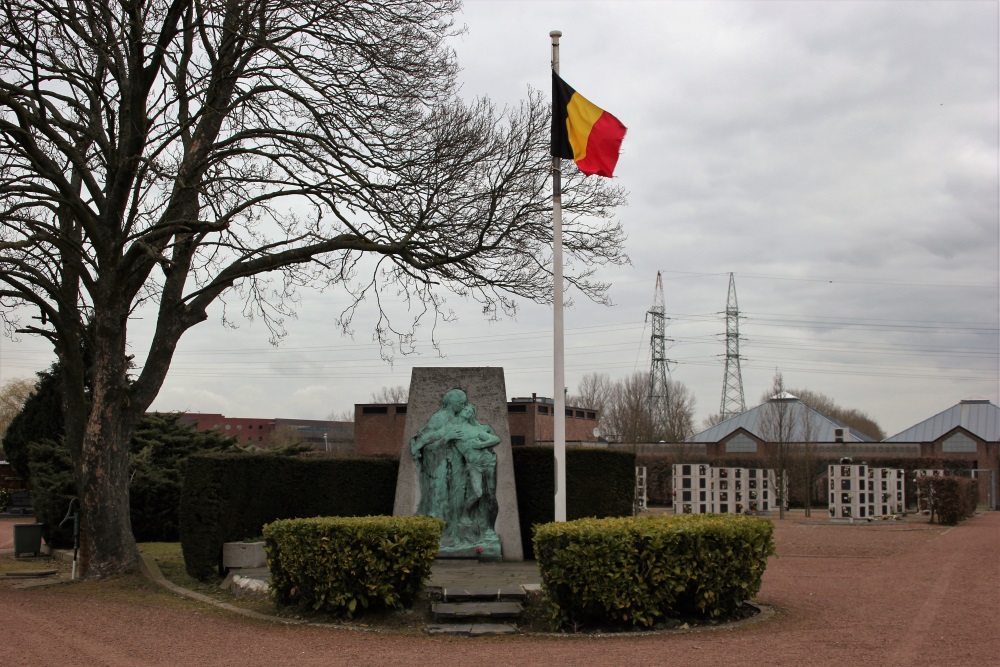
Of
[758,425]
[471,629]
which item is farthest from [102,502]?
[758,425]

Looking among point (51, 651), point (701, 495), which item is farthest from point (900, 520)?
point (51, 651)

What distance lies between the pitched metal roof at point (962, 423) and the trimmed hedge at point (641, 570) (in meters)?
42.1

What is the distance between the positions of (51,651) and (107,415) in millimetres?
5434

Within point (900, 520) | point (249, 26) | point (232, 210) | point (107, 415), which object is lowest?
point (900, 520)

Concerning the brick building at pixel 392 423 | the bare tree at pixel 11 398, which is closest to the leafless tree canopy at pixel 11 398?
the bare tree at pixel 11 398

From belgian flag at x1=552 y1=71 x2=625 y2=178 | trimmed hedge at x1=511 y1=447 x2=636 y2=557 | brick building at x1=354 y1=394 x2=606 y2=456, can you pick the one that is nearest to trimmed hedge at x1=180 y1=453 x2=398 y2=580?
trimmed hedge at x1=511 y1=447 x2=636 y2=557

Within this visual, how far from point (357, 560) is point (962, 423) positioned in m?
46.0

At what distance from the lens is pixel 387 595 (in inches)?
376

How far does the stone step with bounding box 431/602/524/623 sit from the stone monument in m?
3.42

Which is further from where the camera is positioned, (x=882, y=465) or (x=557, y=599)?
(x=882, y=465)

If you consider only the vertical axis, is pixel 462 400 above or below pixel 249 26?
below

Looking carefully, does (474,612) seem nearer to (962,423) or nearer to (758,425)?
(758,425)

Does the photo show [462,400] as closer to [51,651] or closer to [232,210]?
[232,210]

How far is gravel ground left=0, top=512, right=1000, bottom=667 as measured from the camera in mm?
7992
